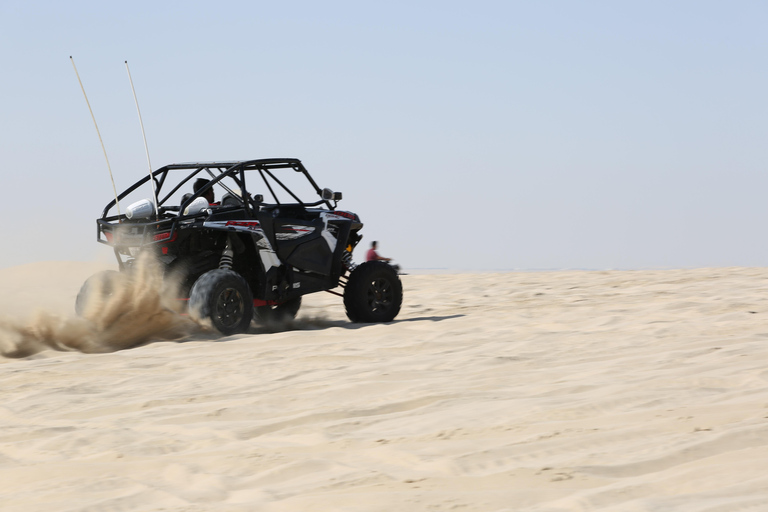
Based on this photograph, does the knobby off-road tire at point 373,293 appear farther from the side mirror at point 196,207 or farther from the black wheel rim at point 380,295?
the side mirror at point 196,207

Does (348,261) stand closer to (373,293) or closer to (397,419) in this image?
(373,293)

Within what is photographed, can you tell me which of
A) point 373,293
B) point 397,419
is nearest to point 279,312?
point 373,293

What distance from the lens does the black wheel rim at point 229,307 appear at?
321 inches

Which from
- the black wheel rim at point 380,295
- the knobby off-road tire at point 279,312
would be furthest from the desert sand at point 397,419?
the knobby off-road tire at point 279,312

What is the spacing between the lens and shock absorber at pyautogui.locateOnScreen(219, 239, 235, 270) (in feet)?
28.1

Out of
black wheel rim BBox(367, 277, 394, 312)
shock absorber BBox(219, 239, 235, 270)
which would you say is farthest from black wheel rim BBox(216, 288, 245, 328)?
black wheel rim BBox(367, 277, 394, 312)

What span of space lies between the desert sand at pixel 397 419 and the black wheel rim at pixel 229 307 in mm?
263

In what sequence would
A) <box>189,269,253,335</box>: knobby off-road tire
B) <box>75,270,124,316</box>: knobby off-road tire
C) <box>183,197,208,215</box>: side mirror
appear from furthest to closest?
<box>183,197,208,215</box>: side mirror < <box>75,270,124,316</box>: knobby off-road tire < <box>189,269,253,335</box>: knobby off-road tire

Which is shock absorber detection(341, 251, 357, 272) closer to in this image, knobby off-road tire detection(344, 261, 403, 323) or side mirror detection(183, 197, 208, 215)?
knobby off-road tire detection(344, 261, 403, 323)

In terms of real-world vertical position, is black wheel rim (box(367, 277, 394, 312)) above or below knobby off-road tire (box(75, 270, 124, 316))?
below

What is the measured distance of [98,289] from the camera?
8.23 meters

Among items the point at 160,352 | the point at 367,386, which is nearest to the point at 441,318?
the point at 160,352

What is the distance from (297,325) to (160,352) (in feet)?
8.73

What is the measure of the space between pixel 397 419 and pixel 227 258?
14.2 feet
